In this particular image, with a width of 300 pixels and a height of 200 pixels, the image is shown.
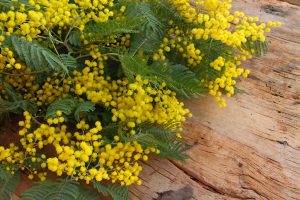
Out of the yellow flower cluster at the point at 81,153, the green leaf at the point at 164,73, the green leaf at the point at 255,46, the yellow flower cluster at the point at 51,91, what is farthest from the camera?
the green leaf at the point at 255,46

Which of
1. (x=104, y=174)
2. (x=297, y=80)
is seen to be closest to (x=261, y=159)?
(x=297, y=80)

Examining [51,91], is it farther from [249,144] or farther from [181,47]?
[249,144]

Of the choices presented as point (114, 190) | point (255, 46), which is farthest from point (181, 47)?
point (114, 190)

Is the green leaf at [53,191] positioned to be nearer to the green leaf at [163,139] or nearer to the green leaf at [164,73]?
the green leaf at [163,139]

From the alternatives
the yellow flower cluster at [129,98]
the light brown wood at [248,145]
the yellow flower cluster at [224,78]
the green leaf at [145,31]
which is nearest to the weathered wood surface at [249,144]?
the light brown wood at [248,145]

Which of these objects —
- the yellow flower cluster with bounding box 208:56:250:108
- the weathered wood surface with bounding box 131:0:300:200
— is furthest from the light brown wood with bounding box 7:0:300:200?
the yellow flower cluster with bounding box 208:56:250:108
